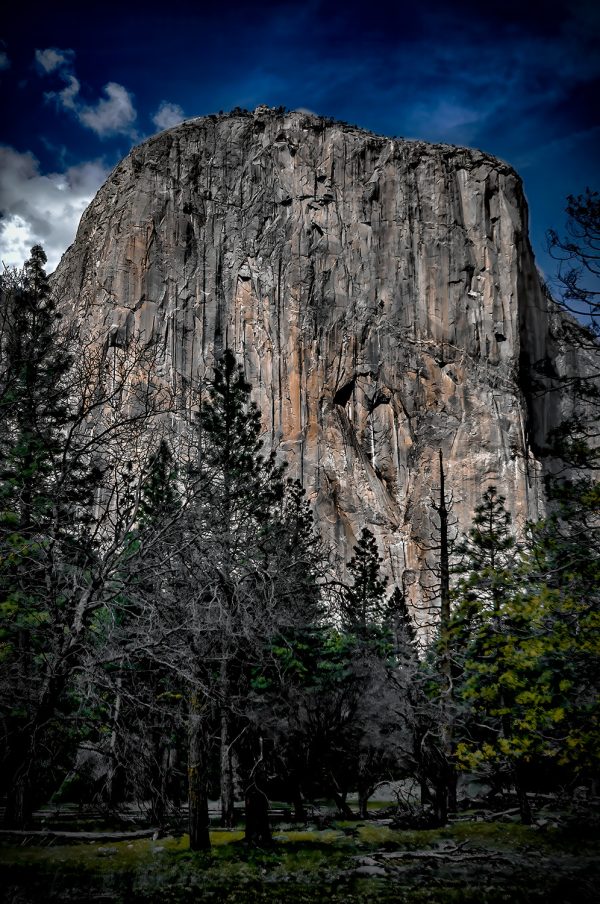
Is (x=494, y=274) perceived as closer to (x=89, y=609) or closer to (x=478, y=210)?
(x=478, y=210)

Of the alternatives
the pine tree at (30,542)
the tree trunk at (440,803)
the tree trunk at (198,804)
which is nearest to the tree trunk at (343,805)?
the tree trunk at (440,803)

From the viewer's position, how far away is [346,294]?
7300 centimetres

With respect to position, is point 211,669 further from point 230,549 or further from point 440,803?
point 440,803

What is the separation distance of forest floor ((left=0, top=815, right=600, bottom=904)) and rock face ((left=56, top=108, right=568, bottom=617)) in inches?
1925

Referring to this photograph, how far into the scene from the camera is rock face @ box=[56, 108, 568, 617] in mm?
67062

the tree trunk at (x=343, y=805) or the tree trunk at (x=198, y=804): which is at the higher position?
the tree trunk at (x=198, y=804)

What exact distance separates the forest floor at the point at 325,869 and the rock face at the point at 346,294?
160 feet

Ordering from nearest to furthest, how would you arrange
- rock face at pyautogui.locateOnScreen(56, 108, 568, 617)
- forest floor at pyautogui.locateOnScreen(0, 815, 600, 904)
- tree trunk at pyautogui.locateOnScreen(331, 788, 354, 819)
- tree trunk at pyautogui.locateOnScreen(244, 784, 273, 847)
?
→ forest floor at pyautogui.locateOnScreen(0, 815, 600, 904), tree trunk at pyautogui.locateOnScreen(244, 784, 273, 847), tree trunk at pyautogui.locateOnScreen(331, 788, 354, 819), rock face at pyautogui.locateOnScreen(56, 108, 568, 617)

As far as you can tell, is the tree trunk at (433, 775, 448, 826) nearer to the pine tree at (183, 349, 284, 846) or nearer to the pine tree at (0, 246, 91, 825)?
the pine tree at (183, 349, 284, 846)

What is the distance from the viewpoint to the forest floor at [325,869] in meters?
9.01

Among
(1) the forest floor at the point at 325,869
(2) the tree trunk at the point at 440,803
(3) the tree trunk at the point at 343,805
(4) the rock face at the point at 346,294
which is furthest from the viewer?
(4) the rock face at the point at 346,294

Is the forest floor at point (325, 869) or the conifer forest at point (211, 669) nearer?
the conifer forest at point (211, 669)

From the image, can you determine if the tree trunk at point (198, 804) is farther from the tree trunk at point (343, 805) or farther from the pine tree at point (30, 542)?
the tree trunk at point (343, 805)

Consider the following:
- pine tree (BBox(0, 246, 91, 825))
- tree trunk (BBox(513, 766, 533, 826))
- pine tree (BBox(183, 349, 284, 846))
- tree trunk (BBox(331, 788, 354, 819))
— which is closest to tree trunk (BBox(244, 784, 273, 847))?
pine tree (BBox(183, 349, 284, 846))
